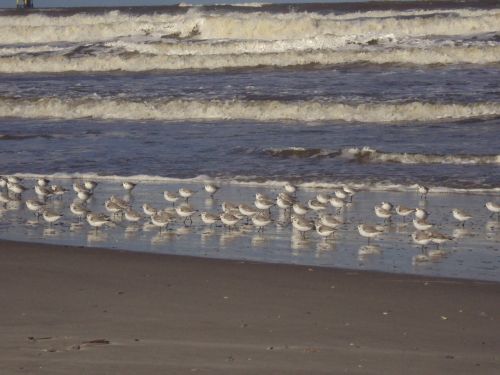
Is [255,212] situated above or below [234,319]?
below

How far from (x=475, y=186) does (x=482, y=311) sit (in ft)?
22.7

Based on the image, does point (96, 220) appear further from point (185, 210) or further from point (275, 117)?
point (275, 117)

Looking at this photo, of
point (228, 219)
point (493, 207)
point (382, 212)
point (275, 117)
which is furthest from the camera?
point (275, 117)

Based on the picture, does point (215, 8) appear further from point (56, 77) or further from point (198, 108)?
point (198, 108)

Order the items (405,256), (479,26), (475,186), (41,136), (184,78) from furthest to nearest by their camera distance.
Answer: (479,26) → (184,78) → (41,136) → (475,186) → (405,256)

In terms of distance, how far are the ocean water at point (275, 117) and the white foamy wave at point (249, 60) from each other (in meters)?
0.06

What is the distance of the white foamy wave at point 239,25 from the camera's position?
40.7 meters

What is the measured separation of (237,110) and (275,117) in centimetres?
95

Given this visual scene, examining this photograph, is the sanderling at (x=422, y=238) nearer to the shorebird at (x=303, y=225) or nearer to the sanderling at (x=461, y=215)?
the shorebird at (x=303, y=225)

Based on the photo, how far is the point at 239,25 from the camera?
4425 centimetres

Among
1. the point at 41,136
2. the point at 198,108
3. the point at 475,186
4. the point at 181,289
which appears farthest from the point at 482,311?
the point at 198,108

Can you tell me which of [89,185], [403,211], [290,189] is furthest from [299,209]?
[89,185]

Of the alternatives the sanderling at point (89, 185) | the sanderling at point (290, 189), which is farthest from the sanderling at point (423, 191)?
the sanderling at point (89, 185)

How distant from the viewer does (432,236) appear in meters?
10.9
